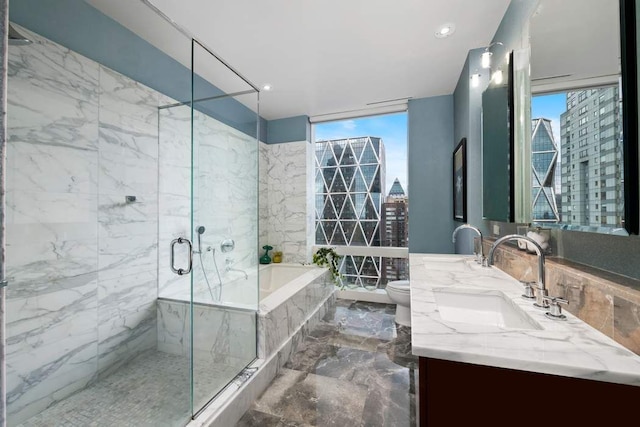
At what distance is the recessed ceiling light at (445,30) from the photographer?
1911 mm

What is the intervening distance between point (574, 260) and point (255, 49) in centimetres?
250

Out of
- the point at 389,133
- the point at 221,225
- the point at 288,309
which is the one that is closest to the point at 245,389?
the point at 288,309

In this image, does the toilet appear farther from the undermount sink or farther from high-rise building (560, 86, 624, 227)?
high-rise building (560, 86, 624, 227)

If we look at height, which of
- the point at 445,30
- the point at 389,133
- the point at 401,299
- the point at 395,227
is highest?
the point at 445,30

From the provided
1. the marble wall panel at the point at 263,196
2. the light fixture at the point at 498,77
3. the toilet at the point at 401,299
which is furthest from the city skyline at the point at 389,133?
the light fixture at the point at 498,77

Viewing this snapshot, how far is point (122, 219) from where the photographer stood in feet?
5.97

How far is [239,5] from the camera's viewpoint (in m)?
1.74

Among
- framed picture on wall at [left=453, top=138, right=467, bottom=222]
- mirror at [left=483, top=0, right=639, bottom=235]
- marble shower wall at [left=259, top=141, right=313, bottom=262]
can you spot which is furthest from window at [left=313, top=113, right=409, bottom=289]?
mirror at [left=483, top=0, right=639, bottom=235]

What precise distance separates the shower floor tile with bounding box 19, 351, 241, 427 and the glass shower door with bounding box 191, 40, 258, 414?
0.9 inches

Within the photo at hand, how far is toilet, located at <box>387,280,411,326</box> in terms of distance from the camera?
2556mm

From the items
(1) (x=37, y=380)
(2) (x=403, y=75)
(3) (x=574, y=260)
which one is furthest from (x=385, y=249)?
(1) (x=37, y=380)

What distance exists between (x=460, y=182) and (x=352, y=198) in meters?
1.46

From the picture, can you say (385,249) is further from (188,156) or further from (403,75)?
(188,156)

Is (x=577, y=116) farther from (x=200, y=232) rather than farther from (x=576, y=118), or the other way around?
(x=200, y=232)
